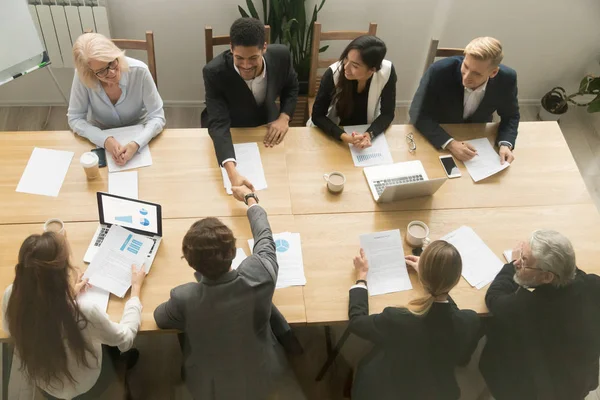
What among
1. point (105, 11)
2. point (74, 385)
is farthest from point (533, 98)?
point (74, 385)

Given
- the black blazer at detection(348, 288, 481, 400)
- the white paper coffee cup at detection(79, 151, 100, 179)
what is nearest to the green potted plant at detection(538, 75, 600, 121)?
the black blazer at detection(348, 288, 481, 400)

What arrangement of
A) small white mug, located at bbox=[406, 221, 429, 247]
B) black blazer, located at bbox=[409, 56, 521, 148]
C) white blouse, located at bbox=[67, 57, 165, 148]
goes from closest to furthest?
small white mug, located at bbox=[406, 221, 429, 247] < white blouse, located at bbox=[67, 57, 165, 148] < black blazer, located at bbox=[409, 56, 521, 148]

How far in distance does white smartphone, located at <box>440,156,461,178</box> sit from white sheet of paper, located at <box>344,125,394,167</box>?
0.26 meters

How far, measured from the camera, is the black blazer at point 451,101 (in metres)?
2.62

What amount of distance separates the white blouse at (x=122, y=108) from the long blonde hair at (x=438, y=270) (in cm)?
143

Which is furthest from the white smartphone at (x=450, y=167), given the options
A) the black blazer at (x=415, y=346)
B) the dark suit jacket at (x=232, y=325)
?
the dark suit jacket at (x=232, y=325)

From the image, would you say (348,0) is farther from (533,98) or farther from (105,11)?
(533,98)

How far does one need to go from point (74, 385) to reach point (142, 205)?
730mm

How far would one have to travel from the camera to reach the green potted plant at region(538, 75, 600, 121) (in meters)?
3.67

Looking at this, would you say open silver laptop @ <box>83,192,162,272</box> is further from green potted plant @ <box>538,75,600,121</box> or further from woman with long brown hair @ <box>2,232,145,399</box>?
green potted plant @ <box>538,75,600,121</box>

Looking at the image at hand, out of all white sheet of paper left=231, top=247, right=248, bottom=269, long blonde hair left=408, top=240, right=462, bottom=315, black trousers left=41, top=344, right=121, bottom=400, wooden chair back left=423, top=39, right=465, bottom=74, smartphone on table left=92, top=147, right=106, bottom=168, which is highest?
wooden chair back left=423, top=39, right=465, bottom=74

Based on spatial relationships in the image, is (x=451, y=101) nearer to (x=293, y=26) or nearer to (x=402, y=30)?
(x=402, y=30)

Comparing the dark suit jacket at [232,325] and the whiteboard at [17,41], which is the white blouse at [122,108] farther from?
the dark suit jacket at [232,325]

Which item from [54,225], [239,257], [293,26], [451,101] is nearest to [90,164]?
[54,225]
